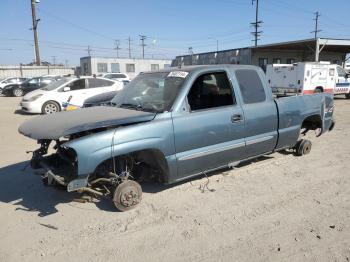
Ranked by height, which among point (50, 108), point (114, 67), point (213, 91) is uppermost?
point (114, 67)

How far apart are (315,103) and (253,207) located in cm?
312

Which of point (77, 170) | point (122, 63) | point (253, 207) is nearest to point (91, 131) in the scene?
point (77, 170)

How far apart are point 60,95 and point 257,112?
10587 millimetres

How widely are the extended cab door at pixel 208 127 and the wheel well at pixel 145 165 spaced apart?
228 mm

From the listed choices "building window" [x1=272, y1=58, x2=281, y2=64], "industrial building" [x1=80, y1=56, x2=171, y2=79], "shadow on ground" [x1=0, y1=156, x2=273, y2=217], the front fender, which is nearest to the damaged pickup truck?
the front fender

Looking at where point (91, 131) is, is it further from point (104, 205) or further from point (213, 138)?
point (213, 138)

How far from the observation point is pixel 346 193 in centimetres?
480

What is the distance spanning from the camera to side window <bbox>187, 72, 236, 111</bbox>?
5078 millimetres

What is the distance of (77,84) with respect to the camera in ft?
46.3

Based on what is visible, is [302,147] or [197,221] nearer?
[197,221]

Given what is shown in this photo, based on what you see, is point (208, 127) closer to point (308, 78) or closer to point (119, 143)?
point (119, 143)

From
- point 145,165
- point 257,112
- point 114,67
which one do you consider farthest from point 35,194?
point 114,67

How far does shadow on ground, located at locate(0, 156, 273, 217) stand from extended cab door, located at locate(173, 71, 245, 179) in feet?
2.28

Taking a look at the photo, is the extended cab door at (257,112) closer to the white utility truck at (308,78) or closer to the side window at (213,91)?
the side window at (213,91)
